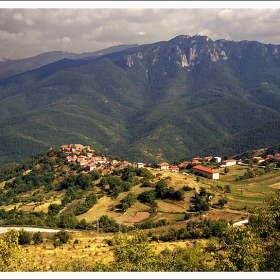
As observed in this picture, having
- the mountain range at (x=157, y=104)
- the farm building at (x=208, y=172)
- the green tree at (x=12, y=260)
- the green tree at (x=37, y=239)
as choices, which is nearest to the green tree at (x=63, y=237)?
the green tree at (x=37, y=239)

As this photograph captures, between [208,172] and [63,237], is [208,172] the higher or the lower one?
the lower one

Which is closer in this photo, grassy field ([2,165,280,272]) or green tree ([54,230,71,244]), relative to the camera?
grassy field ([2,165,280,272])

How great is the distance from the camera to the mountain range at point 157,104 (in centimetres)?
8411

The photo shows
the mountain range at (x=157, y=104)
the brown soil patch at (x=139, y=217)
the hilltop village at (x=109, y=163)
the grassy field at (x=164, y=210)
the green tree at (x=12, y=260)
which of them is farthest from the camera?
the mountain range at (x=157, y=104)

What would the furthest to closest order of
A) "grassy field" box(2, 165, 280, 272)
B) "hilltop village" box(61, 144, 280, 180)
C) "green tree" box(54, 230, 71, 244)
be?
"hilltop village" box(61, 144, 280, 180) < "green tree" box(54, 230, 71, 244) < "grassy field" box(2, 165, 280, 272)

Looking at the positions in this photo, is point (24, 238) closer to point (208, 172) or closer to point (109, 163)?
point (208, 172)

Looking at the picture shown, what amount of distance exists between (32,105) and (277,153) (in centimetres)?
11444

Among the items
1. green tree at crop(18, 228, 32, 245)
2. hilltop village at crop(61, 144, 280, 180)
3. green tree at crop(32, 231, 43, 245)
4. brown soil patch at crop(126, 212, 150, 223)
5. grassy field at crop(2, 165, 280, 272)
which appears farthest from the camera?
hilltop village at crop(61, 144, 280, 180)

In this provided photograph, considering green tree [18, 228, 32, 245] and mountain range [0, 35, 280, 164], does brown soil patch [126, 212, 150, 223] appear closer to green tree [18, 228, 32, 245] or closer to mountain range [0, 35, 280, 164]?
green tree [18, 228, 32, 245]

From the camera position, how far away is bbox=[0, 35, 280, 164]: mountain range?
84106mm

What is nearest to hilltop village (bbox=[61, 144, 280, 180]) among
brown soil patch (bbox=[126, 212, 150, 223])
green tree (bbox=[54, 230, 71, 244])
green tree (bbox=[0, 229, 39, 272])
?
brown soil patch (bbox=[126, 212, 150, 223])

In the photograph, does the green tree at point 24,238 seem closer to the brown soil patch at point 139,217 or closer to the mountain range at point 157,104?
the brown soil patch at point 139,217

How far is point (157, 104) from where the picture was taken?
441ft

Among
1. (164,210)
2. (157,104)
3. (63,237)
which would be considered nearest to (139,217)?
(164,210)
